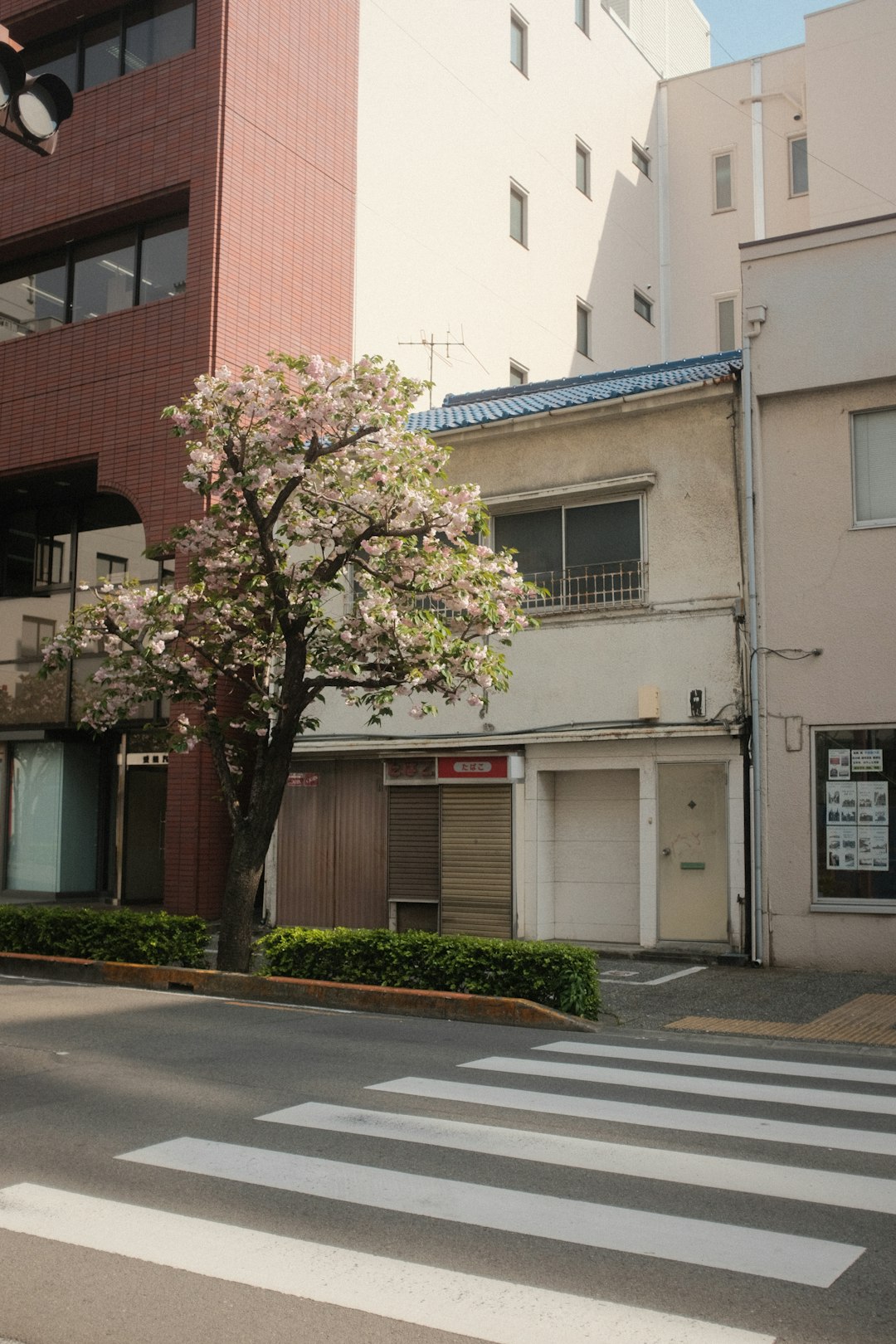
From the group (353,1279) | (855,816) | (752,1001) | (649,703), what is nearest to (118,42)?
(649,703)

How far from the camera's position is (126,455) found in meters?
20.0

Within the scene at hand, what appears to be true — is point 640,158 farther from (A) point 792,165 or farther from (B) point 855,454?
(B) point 855,454

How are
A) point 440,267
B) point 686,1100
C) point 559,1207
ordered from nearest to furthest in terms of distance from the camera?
1. point 559,1207
2. point 686,1100
3. point 440,267

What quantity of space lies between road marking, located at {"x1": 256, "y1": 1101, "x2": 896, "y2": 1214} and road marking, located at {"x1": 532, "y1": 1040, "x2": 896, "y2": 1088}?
253 centimetres

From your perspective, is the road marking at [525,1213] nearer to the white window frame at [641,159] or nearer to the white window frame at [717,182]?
the white window frame at [717,182]

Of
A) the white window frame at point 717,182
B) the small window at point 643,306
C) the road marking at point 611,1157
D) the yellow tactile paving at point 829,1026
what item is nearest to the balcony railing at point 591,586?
the yellow tactile paving at point 829,1026

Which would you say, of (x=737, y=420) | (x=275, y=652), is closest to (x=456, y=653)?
(x=275, y=652)

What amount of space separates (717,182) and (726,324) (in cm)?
387

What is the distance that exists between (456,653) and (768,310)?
6.35 metres

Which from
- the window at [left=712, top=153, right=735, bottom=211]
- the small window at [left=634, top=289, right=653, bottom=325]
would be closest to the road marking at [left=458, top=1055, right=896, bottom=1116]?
the small window at [left=634, top=289, right=653, bottom=325]

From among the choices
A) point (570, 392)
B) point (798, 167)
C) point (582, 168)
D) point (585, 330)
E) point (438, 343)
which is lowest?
point (570, 392)

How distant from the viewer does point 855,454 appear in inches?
587

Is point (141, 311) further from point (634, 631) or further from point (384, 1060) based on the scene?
point (384, 1060)

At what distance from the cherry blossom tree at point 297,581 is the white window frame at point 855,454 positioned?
4.35 meters
